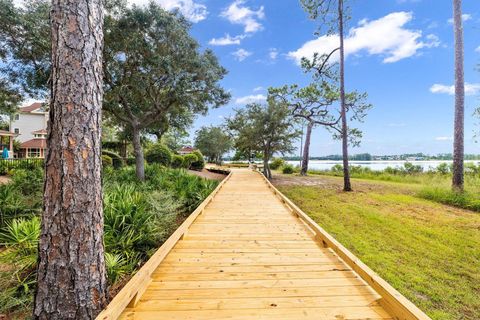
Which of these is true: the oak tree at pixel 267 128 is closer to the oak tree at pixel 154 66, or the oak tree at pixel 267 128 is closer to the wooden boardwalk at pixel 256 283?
the oak tree at pixel 154 66

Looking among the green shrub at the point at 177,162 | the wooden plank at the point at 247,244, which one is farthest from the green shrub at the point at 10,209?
the green shrub at the point at 177,162

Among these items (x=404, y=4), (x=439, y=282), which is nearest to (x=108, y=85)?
(x=439, y=282)

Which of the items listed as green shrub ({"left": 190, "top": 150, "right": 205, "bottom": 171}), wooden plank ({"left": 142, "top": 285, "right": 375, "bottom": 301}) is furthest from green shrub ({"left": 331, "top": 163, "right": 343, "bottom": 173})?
wooden plank ({"left": 142, "top": 285, "right": 375, "bottom": 301})

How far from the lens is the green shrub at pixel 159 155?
16719mm

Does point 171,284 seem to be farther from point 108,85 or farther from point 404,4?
point 404,4

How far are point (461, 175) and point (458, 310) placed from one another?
8.55 metres

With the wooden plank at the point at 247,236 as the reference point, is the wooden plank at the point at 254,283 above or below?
above

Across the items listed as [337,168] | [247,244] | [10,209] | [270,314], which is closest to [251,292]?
[270,314]

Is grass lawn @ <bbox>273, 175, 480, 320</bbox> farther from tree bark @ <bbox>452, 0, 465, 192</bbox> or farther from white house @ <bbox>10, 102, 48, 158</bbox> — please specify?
white house @ <bbox>10, 102, 48, 158</bbox>

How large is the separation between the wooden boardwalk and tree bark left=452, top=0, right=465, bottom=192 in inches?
356

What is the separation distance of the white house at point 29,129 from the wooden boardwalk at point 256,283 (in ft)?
103

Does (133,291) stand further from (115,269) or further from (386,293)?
(386,293)

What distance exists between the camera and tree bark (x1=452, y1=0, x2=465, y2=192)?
8.83m

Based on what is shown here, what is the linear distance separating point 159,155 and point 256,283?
15.8 metres
